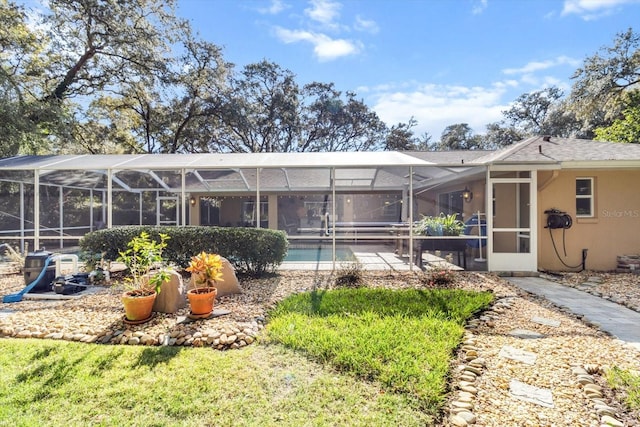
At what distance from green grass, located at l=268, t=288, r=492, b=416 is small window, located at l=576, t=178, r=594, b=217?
4.82m

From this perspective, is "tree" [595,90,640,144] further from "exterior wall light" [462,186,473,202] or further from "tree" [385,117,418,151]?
"tree" [385,117,418,151]

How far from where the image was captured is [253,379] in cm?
279

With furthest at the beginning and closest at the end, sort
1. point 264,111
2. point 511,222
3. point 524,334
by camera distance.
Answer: point 264,111
point 511,222
point 524,334

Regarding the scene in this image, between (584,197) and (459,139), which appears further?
(459,139)

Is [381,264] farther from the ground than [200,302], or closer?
closer

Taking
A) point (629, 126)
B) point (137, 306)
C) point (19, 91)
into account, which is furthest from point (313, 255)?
point (629, 126)

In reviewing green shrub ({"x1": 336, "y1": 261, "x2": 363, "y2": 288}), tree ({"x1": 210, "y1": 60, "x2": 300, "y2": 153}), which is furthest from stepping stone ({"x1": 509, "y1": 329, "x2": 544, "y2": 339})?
tree ({"x1": 210, "y1": 60, "x2": 300, "y2": 153})

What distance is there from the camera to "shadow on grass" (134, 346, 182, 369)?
3.06 metres

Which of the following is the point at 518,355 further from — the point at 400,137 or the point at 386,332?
the point at 400,137

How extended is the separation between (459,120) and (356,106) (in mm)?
14084

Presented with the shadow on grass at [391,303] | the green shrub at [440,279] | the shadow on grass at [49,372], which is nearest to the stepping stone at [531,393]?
the shadow on grass at [391,303]

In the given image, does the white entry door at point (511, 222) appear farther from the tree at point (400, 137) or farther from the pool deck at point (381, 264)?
the tree at point (400, 137)

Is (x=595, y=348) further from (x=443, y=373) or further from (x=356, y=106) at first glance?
(x=356, y=106)

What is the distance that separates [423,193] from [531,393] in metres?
6.53
